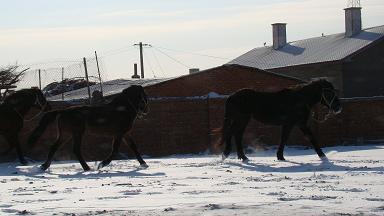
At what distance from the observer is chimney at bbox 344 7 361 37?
4856 centimetres

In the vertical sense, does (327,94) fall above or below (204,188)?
above

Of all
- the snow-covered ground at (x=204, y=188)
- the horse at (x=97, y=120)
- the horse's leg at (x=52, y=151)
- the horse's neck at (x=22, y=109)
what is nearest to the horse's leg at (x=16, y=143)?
the horse's neck at (x=22, y=109)

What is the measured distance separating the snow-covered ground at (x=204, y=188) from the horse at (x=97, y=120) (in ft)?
1.79

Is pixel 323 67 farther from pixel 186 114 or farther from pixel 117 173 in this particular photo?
pixel 117 173

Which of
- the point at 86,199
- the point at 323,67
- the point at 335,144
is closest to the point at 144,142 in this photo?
the point at 335,144

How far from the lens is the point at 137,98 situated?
16.7 metres

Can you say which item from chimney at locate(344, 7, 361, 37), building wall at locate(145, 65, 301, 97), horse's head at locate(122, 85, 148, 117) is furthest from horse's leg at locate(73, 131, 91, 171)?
chimney at locate(344, 7, 361, 37)

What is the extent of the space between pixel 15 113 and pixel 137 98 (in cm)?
361

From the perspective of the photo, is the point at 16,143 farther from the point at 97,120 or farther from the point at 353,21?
the point at 353,21

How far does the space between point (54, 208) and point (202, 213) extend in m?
2.09

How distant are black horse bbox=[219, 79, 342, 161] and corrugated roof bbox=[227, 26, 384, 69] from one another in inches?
1074

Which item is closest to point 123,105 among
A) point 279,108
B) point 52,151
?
point 52,151

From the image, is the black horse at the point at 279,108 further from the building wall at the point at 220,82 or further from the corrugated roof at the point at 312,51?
the corrugated roof at the point at 312,51

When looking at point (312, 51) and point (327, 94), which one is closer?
point (327, 94)
